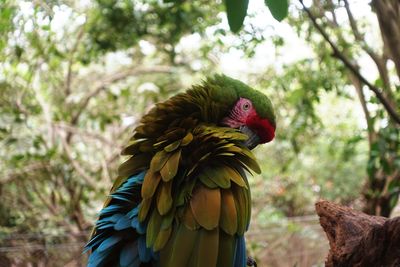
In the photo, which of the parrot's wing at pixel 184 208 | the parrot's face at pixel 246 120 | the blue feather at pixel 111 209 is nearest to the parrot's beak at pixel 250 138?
the parrot's face at pixel 246 120

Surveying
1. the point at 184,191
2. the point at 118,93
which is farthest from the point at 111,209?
the point at 118,93

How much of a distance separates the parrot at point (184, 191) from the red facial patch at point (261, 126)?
2 centimetres

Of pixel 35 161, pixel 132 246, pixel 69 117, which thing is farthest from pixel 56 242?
pixel 132 246

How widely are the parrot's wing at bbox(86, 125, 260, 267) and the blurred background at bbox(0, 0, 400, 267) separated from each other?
3.40 feet

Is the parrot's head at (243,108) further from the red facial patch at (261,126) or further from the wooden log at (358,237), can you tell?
the wooden log at (358,237)

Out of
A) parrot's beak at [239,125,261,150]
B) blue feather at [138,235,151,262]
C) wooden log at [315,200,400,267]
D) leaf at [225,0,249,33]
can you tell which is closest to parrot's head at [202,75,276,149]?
parrot's beak at [239,125,261,150]

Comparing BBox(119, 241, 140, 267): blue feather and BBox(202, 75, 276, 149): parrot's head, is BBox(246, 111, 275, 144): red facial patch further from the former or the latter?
BBox(119, 241, 140, 267): blue feather

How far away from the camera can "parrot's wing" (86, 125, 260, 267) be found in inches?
38.2

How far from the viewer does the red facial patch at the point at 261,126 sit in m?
1.23

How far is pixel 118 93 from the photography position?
3.40m

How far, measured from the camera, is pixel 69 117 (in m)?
3.48

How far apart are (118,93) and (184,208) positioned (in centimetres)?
251

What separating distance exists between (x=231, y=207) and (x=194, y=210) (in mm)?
84

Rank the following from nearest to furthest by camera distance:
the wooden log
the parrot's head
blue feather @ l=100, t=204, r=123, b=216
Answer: the wooden log, blue feather @ l=100, t=204, r=123, b=216, the parrot's head
